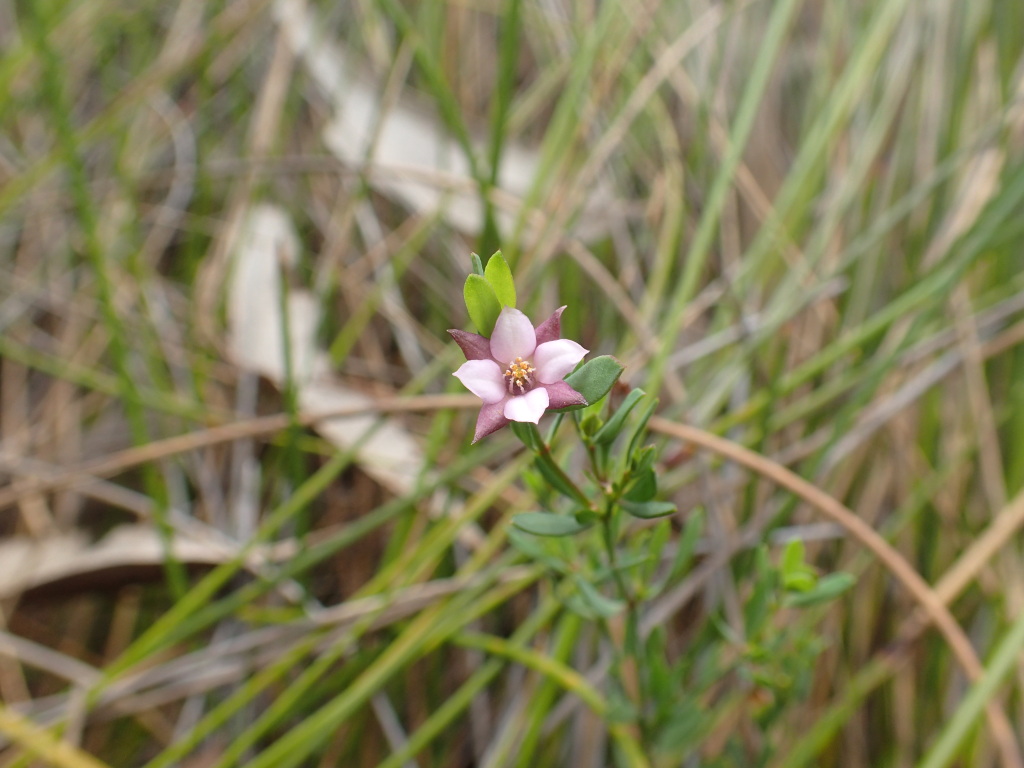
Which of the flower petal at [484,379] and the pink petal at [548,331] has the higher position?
the pink petal at [548,331]

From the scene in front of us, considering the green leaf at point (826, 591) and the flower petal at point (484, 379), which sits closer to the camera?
the flower petal at point (484, 379)

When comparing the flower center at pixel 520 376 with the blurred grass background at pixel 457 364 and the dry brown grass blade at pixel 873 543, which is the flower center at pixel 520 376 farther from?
the dry brown grass blade at pixel 873 543

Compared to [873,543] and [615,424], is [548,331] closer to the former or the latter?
[615,424]

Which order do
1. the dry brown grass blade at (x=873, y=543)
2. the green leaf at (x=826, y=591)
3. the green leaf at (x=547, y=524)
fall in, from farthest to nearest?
the dry brown grass blade at (x=873, y=543) < the green leaf at (x=826, y=591) < the green leaf at (x=547, y=524)

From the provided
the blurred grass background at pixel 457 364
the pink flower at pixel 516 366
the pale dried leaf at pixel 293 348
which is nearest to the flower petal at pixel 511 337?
the pink flower at pixel 516 366

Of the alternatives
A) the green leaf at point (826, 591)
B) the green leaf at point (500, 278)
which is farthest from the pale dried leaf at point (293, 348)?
the green leaf at point (500, 278)

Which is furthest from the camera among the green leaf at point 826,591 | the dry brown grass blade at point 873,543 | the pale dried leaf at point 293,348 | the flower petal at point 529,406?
the pale dried leaf at point 293,348

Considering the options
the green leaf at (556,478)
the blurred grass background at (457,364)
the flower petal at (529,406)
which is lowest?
the flower petal at (529,406)
